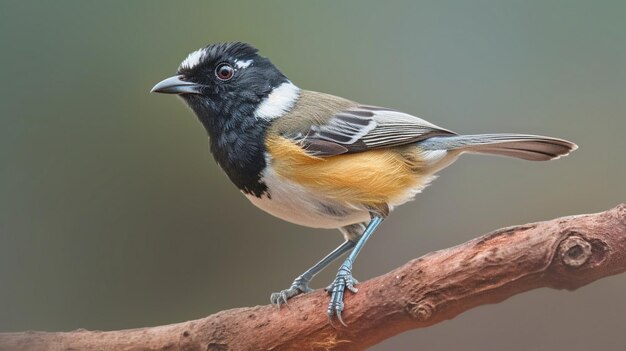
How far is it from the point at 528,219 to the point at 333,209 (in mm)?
890

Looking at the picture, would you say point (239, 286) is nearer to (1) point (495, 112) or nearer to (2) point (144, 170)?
(2) point (144, 170)

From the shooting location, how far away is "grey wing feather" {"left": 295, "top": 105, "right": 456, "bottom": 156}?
1.82m

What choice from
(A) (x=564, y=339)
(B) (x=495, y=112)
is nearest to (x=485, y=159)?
(B) (x=495, y=112)

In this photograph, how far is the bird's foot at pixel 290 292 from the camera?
1780 mm

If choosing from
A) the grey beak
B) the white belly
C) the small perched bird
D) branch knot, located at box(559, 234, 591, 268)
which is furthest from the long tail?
the grey beak

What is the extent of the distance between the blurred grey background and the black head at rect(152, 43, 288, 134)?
373 mm

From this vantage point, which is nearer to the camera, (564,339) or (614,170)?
(564,339)

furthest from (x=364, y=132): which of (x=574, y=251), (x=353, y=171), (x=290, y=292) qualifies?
(x=574, y=251)

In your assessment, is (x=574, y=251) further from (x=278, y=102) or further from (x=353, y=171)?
(x=278, y=102)

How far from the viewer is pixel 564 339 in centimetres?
208

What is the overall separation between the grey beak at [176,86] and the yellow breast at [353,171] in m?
0.24

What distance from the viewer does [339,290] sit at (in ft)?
5.45

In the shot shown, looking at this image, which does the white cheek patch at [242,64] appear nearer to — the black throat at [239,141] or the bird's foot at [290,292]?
the black throat at [239,141]

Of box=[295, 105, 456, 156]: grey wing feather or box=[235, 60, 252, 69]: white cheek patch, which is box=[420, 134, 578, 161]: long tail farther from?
box=[235, 60, 252, 69]: white cheek patch
